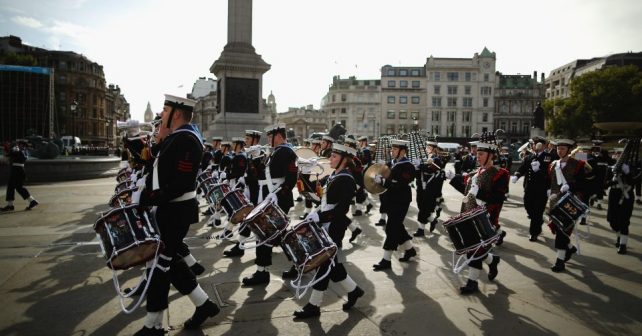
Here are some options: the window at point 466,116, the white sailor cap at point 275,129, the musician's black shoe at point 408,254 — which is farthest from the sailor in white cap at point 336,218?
the window at point 466,116

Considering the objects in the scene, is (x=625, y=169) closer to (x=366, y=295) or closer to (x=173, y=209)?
(x=366, y=295)

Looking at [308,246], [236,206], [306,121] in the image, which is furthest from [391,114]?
[308,246]

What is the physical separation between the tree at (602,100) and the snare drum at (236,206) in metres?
58.7

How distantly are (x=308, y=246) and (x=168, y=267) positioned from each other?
153cm

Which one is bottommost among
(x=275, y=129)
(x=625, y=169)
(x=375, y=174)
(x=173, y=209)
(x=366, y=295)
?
(x=366, y=295)

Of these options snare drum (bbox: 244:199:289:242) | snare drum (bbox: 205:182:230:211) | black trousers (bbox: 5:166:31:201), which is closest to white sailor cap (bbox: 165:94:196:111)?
snare drum (bbox: 244:199:289:242)

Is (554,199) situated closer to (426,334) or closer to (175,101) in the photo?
(426,334)

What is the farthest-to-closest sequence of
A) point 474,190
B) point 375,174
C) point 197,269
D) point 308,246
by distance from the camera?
point 375,174 < point 197,269 < point 474,190 < point 308,246

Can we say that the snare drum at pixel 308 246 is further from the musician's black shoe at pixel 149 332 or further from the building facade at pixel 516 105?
the building facade at pixel 516 105

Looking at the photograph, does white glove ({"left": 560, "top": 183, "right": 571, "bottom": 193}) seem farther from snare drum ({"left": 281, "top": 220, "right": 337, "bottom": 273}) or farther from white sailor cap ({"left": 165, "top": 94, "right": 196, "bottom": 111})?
white sailor cap ({"left": 165, "top": 94, "right": 196, "bottom": 111})

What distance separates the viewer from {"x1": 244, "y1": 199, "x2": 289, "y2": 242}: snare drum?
5.18 m

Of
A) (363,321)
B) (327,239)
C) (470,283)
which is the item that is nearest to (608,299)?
(470,283)

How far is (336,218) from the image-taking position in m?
5.48

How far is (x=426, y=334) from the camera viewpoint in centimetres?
445
